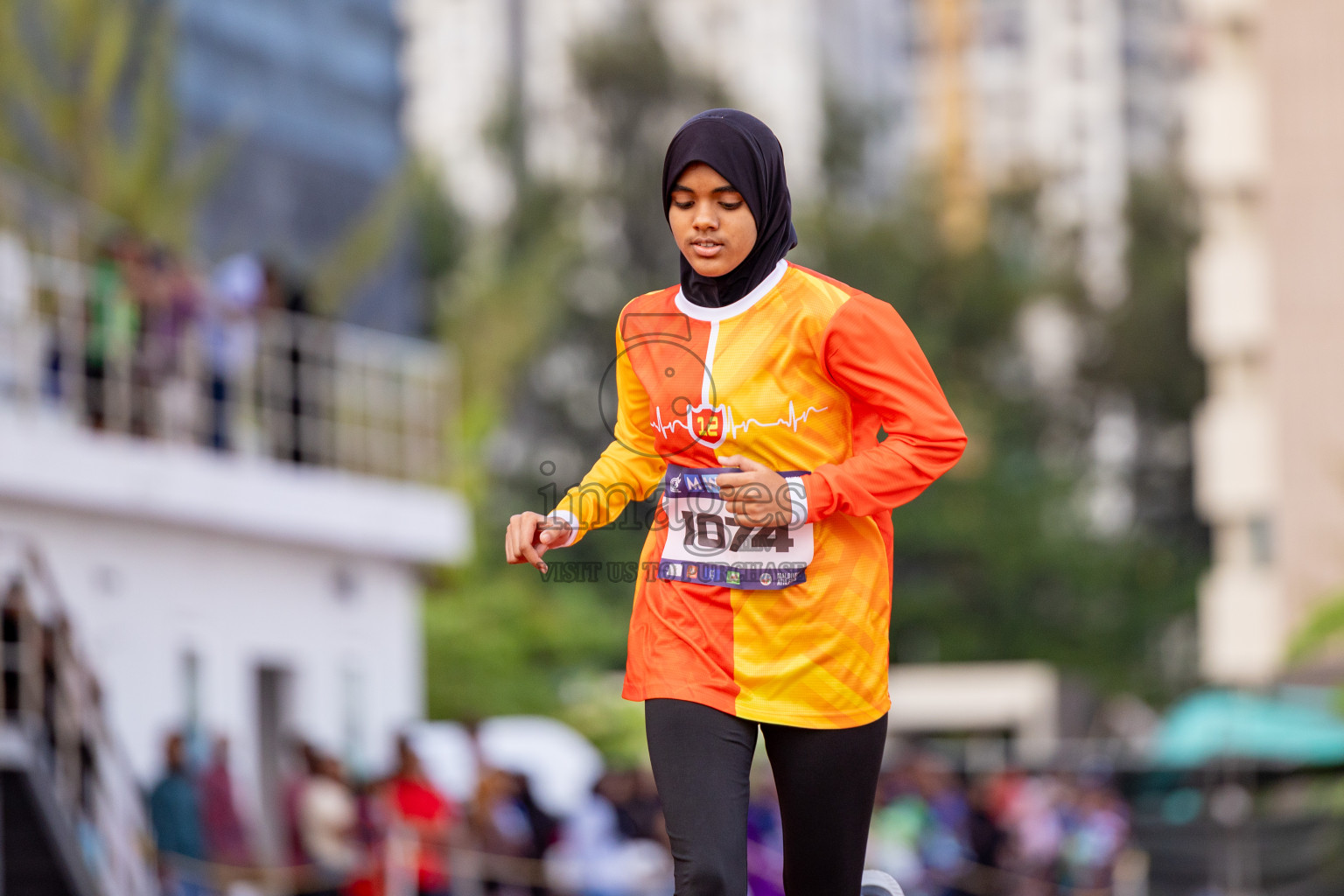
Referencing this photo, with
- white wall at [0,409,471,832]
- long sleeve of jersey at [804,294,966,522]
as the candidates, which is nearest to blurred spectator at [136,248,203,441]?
white wall at [0,409,471,832]

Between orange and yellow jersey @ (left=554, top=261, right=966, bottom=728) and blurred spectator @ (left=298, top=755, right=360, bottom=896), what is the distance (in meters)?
7.78

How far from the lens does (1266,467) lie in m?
34.2

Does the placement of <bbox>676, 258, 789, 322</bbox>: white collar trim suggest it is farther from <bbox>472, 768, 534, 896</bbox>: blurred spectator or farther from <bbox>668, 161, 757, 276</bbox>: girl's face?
<bbox>472, 768, 534, 896</bbox>: blurred spectator

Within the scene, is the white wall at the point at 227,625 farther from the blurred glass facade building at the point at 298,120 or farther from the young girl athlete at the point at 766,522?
the young girl athlete at the point at 766,522

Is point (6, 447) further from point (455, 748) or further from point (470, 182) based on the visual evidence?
point (470, 182)

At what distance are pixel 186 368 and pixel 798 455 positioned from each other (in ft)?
35.3

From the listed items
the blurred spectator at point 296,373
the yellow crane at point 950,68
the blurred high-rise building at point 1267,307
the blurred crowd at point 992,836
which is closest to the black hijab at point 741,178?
the blurred spectator at point 296,373

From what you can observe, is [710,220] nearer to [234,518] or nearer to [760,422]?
[760,422]

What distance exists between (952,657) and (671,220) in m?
37.4

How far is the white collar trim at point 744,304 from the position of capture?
4.15 meters

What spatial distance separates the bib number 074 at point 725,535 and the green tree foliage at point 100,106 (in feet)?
43.7

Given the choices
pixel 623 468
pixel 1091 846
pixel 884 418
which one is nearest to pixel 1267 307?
pixel 1091 846

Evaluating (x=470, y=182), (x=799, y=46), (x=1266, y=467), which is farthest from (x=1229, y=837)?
(x=799, y=46)

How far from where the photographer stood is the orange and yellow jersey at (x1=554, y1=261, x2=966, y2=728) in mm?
4055
